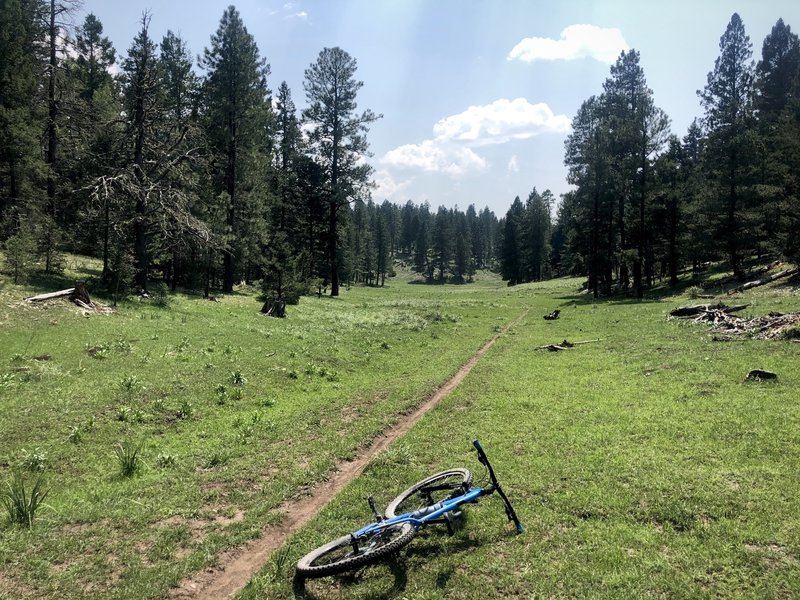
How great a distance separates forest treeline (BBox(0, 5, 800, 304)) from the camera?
27391 millimetres

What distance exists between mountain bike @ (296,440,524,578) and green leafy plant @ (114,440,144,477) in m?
4.94

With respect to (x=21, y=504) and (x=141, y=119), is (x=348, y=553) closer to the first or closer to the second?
(x=21, y=504)

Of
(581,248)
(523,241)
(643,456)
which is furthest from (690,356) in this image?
(523,241)

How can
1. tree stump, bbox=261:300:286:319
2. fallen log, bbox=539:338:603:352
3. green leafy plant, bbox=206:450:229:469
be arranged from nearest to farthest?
green leafy plant, bbox=206:450:229:469 → fallen log, bbox=539:338:603:352 → tree stump, bbox=261:300:286:319

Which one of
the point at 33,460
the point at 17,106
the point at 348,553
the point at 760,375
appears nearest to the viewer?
the point at 348,553

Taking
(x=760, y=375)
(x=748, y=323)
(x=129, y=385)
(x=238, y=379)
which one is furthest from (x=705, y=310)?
(x=129, y=385)

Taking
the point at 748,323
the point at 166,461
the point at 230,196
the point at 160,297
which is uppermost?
the point at 230,196

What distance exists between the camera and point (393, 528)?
6.50m

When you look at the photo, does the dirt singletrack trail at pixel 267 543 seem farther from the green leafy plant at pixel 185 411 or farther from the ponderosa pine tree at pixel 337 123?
the ponderosa pine tree at pixel 337 123

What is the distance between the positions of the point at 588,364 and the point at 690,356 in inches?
140

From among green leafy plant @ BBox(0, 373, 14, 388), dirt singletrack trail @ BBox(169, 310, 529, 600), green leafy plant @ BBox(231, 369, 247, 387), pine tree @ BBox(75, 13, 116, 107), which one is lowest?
dirt singletrack trail @ BBox(169, 310, 529, 600)

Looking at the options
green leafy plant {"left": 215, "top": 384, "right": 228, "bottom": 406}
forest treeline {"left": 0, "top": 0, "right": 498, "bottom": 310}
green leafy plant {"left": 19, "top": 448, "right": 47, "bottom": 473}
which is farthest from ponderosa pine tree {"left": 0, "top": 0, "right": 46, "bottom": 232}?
green leafy plant {"left": 19, "top": 448, "right": 47, "bottom": 473}

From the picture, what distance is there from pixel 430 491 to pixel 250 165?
37.9 meters

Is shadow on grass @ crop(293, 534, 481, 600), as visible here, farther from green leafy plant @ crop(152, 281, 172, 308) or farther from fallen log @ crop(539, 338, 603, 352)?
green leafy plant @ crop(152, 281, 172, 308)
